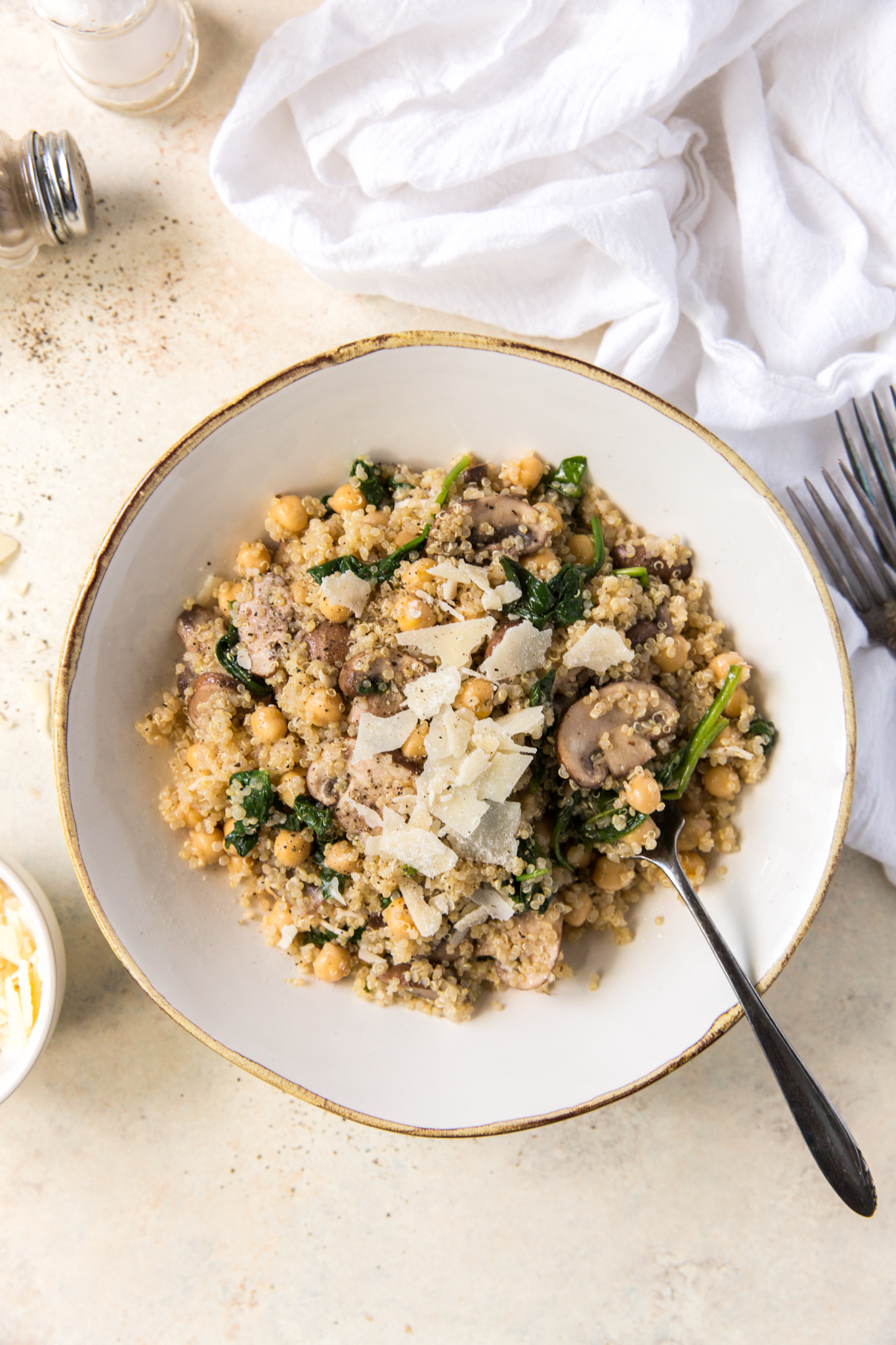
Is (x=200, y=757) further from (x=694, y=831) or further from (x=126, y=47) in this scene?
(x=126, y=47)

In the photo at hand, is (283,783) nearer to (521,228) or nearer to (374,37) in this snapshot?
(521,228)

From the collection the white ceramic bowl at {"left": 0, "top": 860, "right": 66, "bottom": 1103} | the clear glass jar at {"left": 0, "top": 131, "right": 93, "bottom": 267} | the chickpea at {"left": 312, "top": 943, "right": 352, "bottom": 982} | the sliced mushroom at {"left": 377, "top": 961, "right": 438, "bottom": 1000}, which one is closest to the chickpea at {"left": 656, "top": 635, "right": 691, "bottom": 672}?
the sliced mushroom at {"left": 377, "top": 961, "right": 438, "bottom": 1000}

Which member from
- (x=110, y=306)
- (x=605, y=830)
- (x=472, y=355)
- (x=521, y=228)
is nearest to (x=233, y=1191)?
(x=605, y=830)

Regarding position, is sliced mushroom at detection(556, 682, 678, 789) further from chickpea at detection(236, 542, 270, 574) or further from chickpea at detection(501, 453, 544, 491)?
chickpea at detection(236, 542, 270, 574)

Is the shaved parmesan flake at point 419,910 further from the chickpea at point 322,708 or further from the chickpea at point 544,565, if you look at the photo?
the chickpea at point 544,565

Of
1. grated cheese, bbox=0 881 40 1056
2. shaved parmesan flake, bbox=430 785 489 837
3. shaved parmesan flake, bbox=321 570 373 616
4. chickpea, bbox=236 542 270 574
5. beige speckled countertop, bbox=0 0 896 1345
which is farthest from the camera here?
beige speckled countertop, bbox=0 0 896 1345

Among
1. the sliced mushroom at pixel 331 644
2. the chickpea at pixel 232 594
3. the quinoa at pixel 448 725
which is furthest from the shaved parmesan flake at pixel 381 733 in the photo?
the chickpea at pixel 232 594

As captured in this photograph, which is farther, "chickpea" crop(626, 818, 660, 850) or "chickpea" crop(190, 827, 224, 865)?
"chickpea" crop(190, 827, 224, 865)
